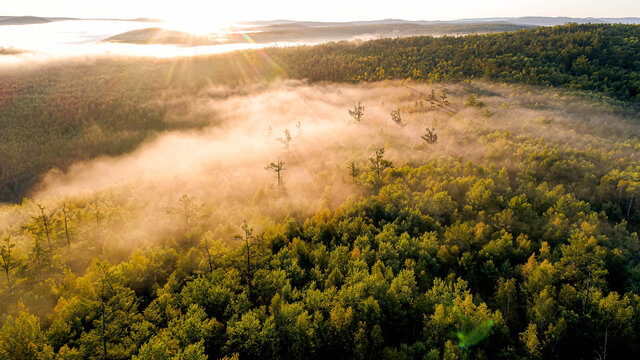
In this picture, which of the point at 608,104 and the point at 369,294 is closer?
the point at 369,294

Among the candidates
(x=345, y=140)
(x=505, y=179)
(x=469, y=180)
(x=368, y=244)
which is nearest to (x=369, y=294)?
(x=368, y=244)

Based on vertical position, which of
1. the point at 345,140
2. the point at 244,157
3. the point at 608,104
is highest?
the point at 608,104

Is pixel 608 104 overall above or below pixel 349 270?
above

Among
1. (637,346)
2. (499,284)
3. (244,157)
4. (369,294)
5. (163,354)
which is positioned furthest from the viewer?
(244,157)

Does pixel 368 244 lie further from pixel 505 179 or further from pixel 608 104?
pixel 608 104

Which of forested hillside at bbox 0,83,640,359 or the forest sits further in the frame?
the forest

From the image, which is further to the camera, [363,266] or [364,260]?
[364,260]

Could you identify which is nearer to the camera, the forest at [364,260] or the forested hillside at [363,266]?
the forested hillside at [363,266]

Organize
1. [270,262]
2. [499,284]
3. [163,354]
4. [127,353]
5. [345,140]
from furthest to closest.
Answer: [345,140] → [270,262] → [499,284] → [127,353] → [163,354]

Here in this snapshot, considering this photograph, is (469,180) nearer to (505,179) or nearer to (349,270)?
(505,179)

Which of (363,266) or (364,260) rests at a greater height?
(363,266)
